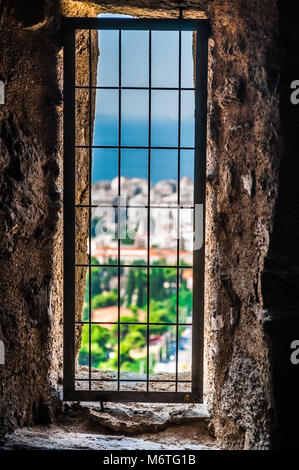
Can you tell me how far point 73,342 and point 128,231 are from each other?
77 cm

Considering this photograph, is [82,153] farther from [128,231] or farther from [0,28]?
[0,28]

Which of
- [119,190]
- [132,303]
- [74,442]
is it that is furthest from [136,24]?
[132,303]

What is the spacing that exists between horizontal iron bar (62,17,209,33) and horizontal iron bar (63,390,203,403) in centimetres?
215

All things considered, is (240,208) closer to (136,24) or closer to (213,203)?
(213,203)

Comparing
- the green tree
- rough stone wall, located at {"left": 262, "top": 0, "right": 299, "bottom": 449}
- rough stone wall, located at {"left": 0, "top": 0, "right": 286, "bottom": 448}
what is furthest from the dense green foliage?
rough stone wall, located at {"left": 262, "top": 0, "right": 299, "bottom": 449}

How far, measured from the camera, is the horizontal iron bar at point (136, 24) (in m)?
2.80

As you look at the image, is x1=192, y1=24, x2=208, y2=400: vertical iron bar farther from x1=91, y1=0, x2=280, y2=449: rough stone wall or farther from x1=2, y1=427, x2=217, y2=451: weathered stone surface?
x1=2, y1=427, x2=217, y2=451: weathered stone surface

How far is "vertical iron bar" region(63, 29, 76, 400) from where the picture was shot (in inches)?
112

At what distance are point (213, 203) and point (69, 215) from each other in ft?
2.79

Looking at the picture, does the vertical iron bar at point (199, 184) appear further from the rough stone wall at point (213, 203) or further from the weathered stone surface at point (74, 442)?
the weathered stone surface at point (74, 442)

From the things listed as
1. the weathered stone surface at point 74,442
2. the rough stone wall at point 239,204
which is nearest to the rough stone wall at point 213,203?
the rough stone wall at point 239,204

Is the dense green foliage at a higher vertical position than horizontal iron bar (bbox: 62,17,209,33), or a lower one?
lower

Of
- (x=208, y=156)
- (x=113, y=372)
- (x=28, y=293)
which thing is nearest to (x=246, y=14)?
(x=208, y=156)

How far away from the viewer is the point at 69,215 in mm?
2916
